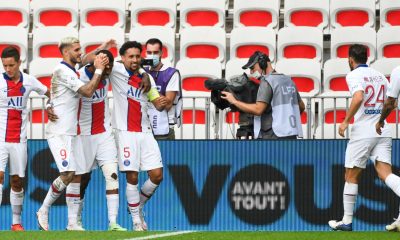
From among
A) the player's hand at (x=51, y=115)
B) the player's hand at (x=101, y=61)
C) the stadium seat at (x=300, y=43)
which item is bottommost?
the player's hand at (x=51, y=115)

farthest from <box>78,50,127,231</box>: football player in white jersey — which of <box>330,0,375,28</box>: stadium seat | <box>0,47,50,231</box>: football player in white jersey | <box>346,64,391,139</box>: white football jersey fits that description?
<box>330,0,375,28</box>: stadium seat

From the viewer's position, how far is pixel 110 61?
11.6m

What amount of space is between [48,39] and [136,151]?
4857mm

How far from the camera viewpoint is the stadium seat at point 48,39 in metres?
16.3

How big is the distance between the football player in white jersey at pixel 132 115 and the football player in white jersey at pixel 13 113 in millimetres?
873

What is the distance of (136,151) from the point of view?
11.9 meters

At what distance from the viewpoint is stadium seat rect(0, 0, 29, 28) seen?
54.9 feet

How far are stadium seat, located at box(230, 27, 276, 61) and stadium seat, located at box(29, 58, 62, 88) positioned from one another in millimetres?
2325

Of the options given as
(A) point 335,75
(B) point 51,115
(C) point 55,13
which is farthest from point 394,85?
(C) point 55,13

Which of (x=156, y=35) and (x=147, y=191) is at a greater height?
(x=156, y=35)

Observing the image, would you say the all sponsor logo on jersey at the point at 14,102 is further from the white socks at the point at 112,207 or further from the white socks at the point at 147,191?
the white socks at the point at 147,191

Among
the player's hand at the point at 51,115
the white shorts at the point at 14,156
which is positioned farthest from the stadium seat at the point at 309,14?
the player's hand at the point at 51,115

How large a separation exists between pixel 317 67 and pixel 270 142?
8.40ft

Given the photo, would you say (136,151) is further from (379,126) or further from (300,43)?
(300,43)
